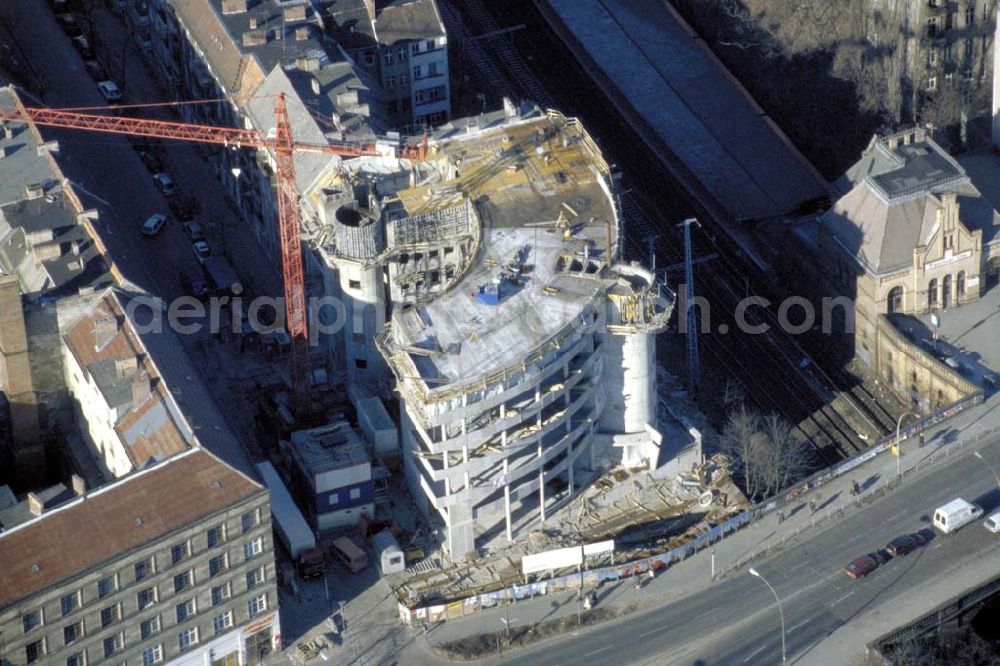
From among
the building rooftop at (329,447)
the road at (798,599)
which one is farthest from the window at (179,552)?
the road at (798,599)

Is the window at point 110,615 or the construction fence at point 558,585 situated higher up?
the window at point 110,615

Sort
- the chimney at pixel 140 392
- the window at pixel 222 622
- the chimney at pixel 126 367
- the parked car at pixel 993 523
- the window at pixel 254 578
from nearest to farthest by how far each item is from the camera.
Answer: the window at pixel 222 622 → the window at pixel 254 578 → the chimney at pixel 140 392 → the chimney at pixel 126 367 → the parked car at pixel 993 523

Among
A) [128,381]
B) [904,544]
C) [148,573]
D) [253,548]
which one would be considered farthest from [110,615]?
[904,544]

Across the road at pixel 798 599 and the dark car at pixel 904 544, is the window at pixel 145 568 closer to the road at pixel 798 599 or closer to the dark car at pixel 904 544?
the road at pixel 798 599

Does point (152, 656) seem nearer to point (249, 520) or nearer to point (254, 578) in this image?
point (254, 578)

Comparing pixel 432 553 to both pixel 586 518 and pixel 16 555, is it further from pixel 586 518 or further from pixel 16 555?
pixel 16 555
